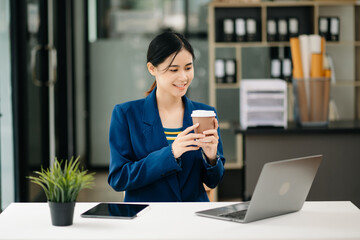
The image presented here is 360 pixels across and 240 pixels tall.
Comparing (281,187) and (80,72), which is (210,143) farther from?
(80,72)

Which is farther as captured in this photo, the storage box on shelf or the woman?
the storage box on shelf

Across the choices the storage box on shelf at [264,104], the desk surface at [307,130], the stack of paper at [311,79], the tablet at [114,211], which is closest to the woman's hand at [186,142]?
the tablet at [114,211]

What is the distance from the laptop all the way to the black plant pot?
0.39 meters

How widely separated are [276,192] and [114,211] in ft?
1.69

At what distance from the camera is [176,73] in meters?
2.01

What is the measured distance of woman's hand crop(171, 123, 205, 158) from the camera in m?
1.75

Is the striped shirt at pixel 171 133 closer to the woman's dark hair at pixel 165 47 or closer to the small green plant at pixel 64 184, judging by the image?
the woman's dark hair at pixel 165 47

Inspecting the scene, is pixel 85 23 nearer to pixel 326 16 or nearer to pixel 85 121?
pixel 85 121

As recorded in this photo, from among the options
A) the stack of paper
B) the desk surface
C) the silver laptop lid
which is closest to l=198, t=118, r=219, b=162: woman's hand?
the silver laptop lid

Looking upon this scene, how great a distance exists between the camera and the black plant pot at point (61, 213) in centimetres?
150

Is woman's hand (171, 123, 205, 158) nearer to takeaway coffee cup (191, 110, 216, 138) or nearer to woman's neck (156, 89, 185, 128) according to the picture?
takeaway coffee cup (191, 110, 216, 138)

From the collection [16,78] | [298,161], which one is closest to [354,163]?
[298,161]

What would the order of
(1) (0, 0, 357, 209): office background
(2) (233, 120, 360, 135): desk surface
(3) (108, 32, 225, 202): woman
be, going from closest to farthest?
(3) (108, 32, 225, 202): woman → (2) (233, 120, 360, 135): desk surface → (1) (0, 0, 357, 209): office background

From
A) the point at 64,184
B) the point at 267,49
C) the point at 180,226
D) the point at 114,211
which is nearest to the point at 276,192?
the point at 180,226
